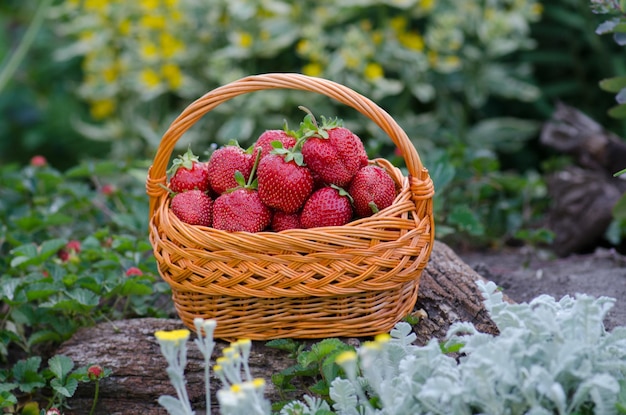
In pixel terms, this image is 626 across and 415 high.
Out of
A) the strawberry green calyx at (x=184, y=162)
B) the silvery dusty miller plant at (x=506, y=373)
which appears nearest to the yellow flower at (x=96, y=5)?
the strawberry green calyx at (x=184, y=162)

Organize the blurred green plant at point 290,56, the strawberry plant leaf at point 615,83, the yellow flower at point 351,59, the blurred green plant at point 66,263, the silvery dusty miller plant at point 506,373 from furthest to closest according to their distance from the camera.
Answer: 1. the blurred green plant at point 290,56
2. the yellow flower at point 351,59
3. the strawberry plant leaf at point 615,83
4. the blurred green plant at point 66,263
5. the silvery dusty miller plant at point 506,373

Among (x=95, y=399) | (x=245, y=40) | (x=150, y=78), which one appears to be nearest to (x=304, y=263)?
(x=95, y=399)

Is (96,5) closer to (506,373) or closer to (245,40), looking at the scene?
(245,40)

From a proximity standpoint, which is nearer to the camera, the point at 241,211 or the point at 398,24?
the point at 241,211

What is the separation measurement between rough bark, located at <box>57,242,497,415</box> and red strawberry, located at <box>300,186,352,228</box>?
287mm

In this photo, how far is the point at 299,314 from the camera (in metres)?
1.53

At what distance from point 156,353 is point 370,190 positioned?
2.11 ft

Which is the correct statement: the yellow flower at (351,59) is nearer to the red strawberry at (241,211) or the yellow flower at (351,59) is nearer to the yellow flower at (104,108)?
the yellow flower at (104,108)

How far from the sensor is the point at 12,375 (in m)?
1.77

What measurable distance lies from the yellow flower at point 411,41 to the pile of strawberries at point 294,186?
85.7 inches

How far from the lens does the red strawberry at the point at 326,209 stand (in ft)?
4.89

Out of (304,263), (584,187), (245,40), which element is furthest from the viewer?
(245,40)

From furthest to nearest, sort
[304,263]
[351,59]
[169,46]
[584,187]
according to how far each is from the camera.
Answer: [169,46] < [351,59] < [584,187] < [304,263]

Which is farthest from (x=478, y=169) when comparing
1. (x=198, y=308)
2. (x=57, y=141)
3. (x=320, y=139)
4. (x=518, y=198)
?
(x=57, y=141)
